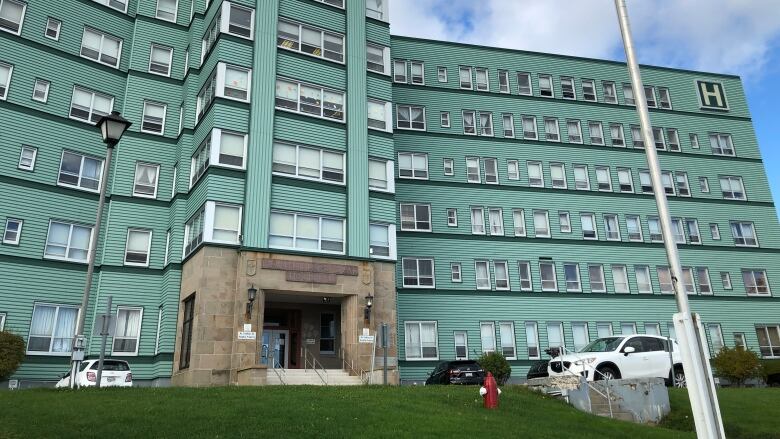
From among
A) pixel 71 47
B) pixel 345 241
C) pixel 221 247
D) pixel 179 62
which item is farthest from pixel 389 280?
pixel 71 47

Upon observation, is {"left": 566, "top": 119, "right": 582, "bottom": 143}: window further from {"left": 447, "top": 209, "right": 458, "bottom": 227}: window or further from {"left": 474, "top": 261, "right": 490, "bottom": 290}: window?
{"left": 474, "top": 261, "right": 490, "bottom": 290}: window

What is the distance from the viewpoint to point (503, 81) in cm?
4212

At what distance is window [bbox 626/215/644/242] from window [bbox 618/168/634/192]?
6.33ft

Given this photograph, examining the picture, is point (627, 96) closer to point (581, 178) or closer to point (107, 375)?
point (581, 178)

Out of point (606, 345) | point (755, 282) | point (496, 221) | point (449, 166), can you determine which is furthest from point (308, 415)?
point (755, 282)

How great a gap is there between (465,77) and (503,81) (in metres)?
2.68

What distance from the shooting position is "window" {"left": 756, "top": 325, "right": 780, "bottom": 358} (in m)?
39.7

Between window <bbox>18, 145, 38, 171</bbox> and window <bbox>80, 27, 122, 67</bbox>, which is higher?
window <bbox>80, 27, 122, 67</bbox>

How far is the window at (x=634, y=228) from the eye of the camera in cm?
4050

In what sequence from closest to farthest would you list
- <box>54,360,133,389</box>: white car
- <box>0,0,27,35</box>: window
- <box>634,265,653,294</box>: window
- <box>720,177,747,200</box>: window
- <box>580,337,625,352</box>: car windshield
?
1. <box>54,360,133,389</box>: white car
2. <box>580,337,625,352</box>: car windshield
3. <box>0,0,27,35</box>: window
4. <box>634,265,653,294</box>: window
5. <box>720,177,747,200</box>: window

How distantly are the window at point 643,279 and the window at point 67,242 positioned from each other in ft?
100

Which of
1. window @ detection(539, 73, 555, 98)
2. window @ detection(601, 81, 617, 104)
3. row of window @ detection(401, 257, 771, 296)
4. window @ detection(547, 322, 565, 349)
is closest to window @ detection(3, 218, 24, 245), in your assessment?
row of window @ detection(401, 257, 771, 296)

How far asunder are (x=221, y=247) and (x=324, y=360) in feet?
26.4

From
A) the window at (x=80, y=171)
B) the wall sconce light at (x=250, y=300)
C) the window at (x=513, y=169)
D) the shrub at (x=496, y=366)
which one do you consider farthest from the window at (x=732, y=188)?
the window at (x=80, y=171)
